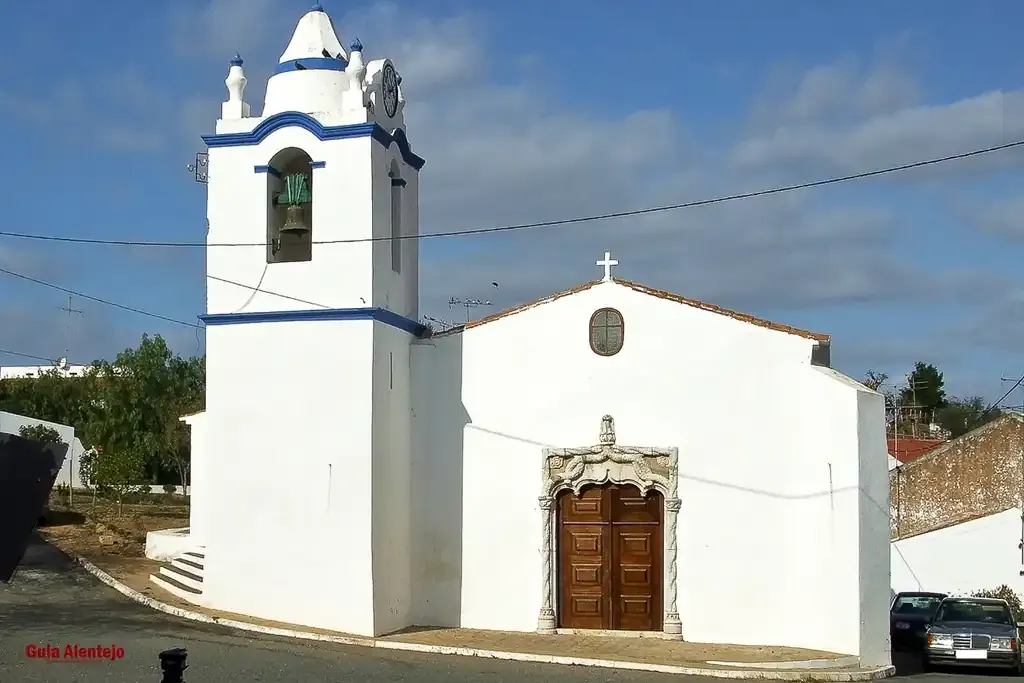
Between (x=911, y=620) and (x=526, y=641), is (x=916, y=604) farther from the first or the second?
(x=526, y=641)

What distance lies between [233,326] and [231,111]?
319 cm

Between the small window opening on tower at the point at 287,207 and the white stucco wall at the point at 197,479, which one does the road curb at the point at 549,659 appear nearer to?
the white stucco wall at the point at 197,479

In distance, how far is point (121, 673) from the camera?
1129cm

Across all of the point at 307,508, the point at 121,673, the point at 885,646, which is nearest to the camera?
the point at 121,673

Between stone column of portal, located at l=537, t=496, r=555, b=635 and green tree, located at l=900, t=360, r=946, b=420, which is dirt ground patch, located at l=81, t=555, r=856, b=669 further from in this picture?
green tree, located at l=900, t=360, r=946, b=420

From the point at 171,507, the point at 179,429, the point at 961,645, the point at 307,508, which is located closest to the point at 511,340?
the point at 307,508

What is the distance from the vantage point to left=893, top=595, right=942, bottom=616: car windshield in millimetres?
20078

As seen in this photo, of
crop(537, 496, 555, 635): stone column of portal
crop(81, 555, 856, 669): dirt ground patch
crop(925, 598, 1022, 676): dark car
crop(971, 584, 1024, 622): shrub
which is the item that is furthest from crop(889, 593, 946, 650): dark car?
crop(537, 496, 555, 635): stone column of portal

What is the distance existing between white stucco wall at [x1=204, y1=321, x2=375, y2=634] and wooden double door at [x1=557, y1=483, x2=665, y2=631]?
9.26ft

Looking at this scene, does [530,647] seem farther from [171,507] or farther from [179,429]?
[179,429]

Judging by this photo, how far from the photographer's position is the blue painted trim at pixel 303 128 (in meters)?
15.6

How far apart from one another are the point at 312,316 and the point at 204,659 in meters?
5.16

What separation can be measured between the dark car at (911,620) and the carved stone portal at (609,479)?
5783 mm

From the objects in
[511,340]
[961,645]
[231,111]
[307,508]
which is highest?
[231,111]
